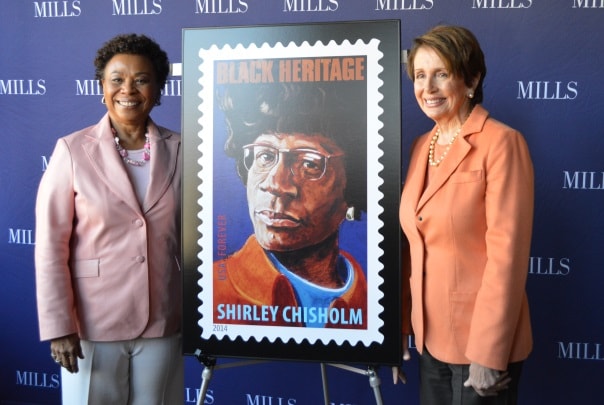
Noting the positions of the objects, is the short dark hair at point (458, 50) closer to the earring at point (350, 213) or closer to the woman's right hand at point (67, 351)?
the earring at point (350, 213)

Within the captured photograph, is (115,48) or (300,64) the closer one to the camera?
(300,64)

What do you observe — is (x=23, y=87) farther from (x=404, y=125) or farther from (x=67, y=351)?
(x=404, y=125)

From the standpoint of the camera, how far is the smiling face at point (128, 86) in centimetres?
198

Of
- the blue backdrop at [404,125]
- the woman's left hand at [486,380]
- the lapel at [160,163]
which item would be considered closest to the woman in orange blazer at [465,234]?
the woman's left hand at [486,380]

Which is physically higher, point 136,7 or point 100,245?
point 136,7

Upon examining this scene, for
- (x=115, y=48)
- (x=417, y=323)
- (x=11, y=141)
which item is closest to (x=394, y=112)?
(x=417, y=323)

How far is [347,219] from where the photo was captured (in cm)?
186

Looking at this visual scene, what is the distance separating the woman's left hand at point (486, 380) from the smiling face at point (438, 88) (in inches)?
25.8

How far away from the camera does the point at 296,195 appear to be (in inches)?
73.5

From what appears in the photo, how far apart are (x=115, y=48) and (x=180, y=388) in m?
1.10

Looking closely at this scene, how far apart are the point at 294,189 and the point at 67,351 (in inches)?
32.0

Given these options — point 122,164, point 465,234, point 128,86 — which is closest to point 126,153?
point 122,164

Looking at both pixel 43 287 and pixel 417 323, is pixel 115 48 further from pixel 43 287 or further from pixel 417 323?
pixel 417 323

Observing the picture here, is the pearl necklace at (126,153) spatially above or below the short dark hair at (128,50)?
below
